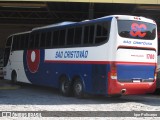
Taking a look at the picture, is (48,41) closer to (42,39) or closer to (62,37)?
(42,39)

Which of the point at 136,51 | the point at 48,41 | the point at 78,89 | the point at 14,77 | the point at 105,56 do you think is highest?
the point at 48,41

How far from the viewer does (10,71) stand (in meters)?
23.5

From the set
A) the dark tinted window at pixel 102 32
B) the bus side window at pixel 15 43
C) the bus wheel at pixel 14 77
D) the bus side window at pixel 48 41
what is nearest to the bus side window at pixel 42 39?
the bus side window at pixel 48 41

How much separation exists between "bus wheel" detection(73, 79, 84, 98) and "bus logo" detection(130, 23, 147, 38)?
9.55ft

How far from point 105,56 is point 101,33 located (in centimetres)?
90

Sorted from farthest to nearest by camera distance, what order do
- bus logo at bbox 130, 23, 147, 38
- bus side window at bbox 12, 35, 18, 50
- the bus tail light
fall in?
bus side window at bbox 12, 35, 18, 50
bus logo at bbox 130, 23, 147, 38
the bus tail light

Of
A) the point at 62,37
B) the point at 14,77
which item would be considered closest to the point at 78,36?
the point at 62,37

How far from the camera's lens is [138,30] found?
15.5 meters

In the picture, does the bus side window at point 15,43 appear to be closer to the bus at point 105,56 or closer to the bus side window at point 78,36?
the bus at point 105,56

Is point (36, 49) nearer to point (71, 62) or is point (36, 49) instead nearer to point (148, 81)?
point (71, 62)

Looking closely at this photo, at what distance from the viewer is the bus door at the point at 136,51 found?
15.0 metres

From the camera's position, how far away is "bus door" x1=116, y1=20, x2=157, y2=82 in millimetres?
15047

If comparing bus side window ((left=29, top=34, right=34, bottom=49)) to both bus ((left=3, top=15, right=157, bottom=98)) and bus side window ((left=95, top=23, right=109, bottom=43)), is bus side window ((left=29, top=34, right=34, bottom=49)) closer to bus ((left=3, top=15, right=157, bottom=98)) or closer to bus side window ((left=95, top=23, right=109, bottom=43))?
bus ((left=3, top=15, right=157, bottom=98))

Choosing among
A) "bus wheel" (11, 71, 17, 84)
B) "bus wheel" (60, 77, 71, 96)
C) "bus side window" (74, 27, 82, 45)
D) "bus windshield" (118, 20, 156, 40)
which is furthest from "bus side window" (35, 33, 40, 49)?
"bus windshield" (118, 20, 156, 40)
